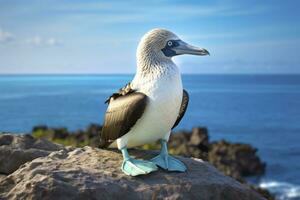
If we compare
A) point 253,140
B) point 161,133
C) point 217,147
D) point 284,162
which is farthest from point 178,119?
point 253,140

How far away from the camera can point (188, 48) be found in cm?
542

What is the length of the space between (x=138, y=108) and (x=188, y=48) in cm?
94

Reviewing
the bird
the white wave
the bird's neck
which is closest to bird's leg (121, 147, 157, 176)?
the bird

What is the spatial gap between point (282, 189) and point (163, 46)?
21746mm

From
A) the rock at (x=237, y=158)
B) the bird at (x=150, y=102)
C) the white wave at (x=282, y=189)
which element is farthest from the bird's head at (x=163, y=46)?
the white wave at (x=282, y=189)

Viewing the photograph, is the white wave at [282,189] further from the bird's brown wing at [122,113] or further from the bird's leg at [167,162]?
the bird's brown wing at [122,113]

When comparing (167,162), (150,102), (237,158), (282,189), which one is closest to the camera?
(150,102)

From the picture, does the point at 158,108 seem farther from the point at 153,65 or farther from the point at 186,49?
the point at 186,49

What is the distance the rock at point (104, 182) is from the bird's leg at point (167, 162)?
66 mm

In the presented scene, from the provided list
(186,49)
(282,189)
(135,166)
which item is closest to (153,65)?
(186,49)

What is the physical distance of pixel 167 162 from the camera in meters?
5.55

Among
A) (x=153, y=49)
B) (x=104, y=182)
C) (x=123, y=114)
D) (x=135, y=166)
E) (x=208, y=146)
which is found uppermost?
(x=153, y=49)

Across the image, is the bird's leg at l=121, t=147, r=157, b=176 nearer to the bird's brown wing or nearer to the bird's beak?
the bird's brown wing

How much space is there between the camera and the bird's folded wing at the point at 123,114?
5.16 m
